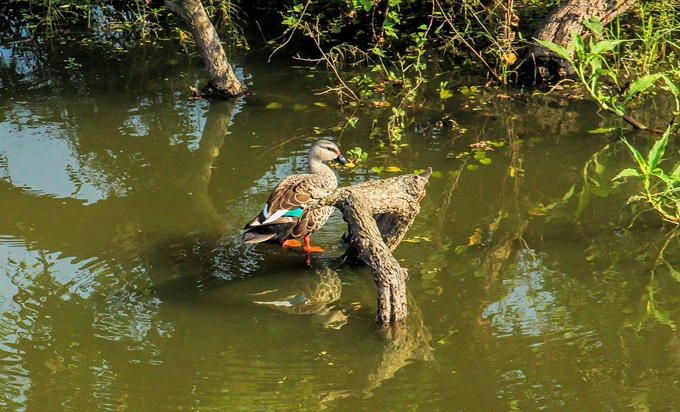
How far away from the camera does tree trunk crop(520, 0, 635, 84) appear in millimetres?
9430

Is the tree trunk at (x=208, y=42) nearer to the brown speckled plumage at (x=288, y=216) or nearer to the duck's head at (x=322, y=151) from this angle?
the duck's head at (x=322, y=151)

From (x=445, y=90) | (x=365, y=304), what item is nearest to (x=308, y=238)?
(x=365, y=304)

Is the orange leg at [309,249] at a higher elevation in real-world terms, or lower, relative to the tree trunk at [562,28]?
lower

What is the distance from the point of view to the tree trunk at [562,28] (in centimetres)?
943

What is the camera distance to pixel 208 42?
358 inches

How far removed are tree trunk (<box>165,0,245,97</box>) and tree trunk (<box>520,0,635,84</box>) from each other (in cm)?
338

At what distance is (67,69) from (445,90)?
15.7 ft

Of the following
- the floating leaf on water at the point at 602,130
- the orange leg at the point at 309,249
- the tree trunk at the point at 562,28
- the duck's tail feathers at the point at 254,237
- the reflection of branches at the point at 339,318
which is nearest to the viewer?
the reflection of branches at the point at 339,318

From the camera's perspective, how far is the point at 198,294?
564cm

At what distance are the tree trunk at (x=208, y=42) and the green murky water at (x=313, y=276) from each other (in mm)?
515

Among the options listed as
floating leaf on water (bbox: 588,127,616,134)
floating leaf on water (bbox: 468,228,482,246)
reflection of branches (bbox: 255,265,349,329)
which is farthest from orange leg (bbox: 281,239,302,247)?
floating leaf on water (bbox: 588,127,616,134)

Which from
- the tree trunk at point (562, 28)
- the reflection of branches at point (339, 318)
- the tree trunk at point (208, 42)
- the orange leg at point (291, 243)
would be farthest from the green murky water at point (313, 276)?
the tree trunk at point (562, 28)

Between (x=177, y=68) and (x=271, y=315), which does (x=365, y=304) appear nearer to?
(x=271, y=315)

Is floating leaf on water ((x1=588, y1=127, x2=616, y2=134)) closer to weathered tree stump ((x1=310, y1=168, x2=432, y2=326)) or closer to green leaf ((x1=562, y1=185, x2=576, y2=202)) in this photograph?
green leaf ((x1=562, y1=185, x2=576, y2=202))
